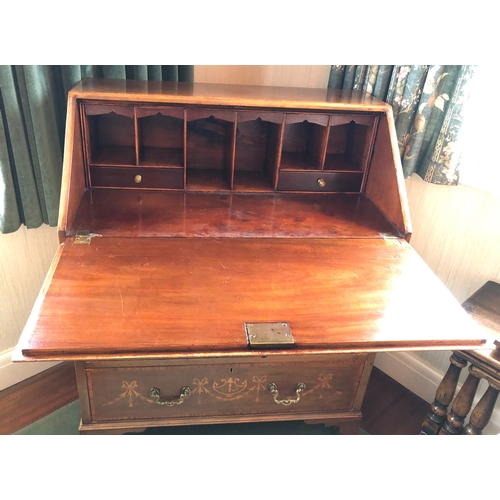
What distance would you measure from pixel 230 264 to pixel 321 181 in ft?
1.67

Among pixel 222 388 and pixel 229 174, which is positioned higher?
pixel 229 174

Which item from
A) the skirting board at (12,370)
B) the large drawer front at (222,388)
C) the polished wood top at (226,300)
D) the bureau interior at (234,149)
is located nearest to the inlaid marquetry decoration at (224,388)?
the large drawer front at (222,388)

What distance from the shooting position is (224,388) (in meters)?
1.03

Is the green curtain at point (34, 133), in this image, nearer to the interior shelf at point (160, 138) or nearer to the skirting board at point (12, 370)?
the interior shelf at point (160, 138)

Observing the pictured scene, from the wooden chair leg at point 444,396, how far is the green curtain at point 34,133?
4.09 ft

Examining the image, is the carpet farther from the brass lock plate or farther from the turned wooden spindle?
the brass lock plate

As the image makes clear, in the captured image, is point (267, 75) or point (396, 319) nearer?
point (396, 319)

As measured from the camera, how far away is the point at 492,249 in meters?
1.37

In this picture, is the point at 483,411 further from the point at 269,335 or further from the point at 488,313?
the point at 269,335

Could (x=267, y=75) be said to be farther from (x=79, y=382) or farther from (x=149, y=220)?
(x=79, y=382)

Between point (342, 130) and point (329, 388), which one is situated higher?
point (342, 130)

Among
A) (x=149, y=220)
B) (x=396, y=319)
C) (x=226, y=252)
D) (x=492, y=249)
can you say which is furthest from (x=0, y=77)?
(x=492, y=249)

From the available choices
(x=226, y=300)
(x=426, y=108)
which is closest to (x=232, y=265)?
(x=226, y=300)
